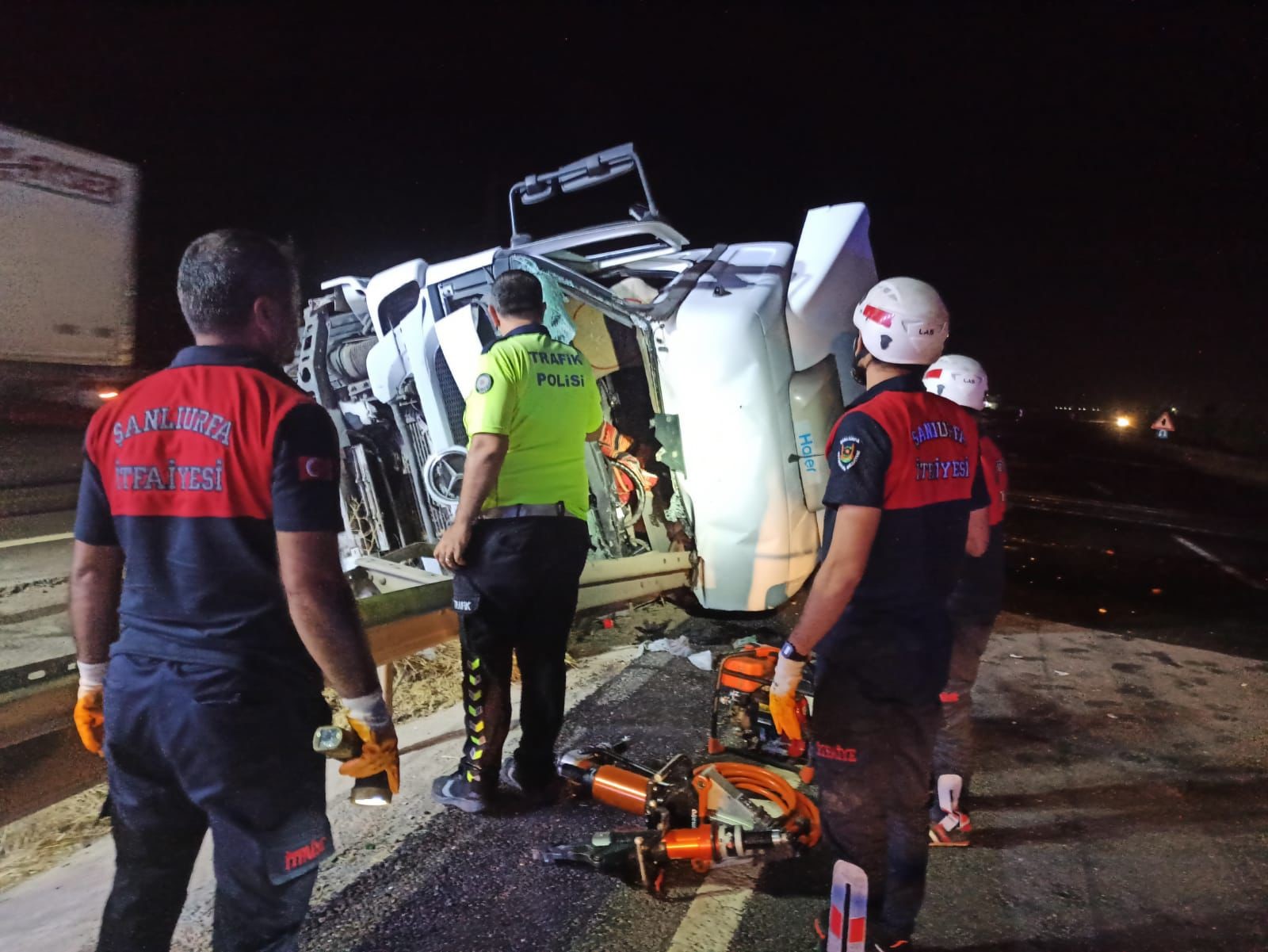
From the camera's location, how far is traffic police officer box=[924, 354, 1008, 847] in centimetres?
276

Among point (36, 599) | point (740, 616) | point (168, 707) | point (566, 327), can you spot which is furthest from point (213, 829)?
point (36, 599)

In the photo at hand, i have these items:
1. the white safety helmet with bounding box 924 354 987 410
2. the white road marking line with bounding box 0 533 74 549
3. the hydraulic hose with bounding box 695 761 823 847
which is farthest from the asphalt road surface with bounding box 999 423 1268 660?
the white road marking line with bounding box 0 533 74 549

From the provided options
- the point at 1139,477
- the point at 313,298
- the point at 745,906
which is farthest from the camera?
the point at 1139,477

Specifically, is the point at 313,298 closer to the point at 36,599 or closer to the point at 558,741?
the point at 36,599

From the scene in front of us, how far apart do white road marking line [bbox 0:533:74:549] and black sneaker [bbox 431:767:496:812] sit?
6.59 m

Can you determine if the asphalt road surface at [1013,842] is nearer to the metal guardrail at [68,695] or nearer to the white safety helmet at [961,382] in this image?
the metal guardrail at [68,695]

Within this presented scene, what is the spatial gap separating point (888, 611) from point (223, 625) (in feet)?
5.34

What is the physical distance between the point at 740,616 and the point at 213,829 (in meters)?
3.95

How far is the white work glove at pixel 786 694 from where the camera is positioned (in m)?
2.03

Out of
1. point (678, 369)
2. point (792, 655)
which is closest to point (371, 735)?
point (792, 655)

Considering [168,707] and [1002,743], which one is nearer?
[168,707]

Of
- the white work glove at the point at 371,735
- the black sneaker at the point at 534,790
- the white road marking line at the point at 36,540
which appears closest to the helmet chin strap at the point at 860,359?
the white work glove at the point at 371,735

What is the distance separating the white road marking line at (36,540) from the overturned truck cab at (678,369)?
4.91 m

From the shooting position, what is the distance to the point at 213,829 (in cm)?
158
